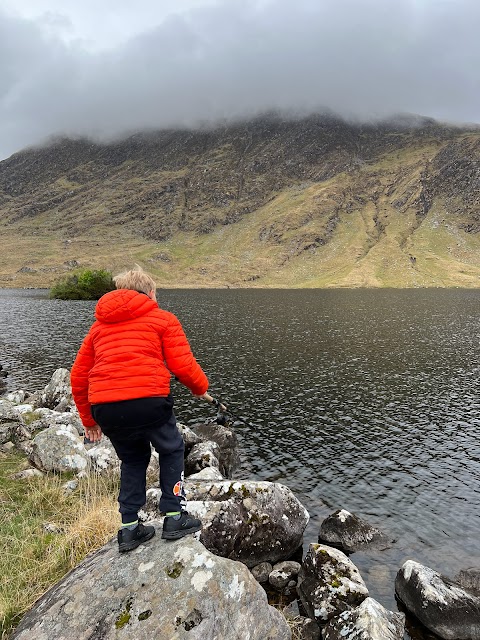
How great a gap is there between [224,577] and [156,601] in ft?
3.76

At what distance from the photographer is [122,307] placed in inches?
280

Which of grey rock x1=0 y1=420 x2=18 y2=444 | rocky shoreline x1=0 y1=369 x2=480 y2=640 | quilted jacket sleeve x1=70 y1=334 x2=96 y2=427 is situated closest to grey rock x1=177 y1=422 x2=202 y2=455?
rocky shoreline x1=0 y1=369 x2=480 y2=640

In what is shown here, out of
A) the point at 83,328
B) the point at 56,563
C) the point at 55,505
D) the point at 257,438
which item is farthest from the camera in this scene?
the point at 83,328

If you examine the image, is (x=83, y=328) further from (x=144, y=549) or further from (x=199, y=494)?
(x=144, y=549)

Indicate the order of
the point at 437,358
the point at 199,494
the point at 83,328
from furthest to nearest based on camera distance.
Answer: the point at 83,328
the point at 437,358
the point at 199,494

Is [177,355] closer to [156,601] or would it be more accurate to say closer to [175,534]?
[175,534]

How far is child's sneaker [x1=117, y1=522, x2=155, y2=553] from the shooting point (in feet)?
24.2

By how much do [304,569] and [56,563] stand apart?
7.53 meters

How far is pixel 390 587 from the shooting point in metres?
13.2

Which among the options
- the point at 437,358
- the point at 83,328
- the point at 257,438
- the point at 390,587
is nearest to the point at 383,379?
the point at 437,358

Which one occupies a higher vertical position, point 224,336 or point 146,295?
point 146,295

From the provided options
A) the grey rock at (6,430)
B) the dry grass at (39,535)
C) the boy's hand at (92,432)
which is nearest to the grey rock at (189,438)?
Answer: the grey rock at (6,430)

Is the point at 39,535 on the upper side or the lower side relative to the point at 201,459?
upper

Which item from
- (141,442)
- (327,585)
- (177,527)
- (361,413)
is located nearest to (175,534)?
(177,527)
